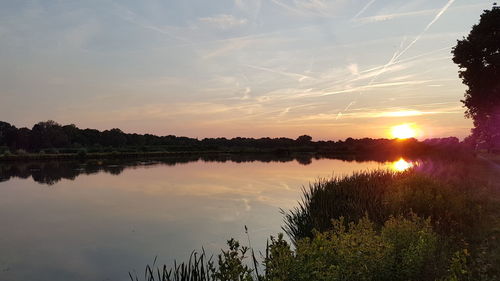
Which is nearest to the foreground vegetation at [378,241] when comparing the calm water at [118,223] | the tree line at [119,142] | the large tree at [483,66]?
the calm water at [118,223]

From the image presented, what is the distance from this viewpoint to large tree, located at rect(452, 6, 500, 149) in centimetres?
3194

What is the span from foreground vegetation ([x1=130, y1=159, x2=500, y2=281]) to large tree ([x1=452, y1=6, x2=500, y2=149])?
11.1 meters

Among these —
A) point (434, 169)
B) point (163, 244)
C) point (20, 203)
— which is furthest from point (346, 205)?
point (20, 203)

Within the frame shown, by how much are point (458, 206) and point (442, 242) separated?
4553mm

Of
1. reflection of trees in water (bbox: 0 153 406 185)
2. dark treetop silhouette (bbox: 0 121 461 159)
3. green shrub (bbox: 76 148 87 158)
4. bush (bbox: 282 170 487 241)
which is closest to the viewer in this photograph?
bush (bbox: 282 170 487 241)

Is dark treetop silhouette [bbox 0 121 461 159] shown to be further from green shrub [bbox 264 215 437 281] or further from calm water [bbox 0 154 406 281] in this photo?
green shrub [bbox 264 215 437 281]

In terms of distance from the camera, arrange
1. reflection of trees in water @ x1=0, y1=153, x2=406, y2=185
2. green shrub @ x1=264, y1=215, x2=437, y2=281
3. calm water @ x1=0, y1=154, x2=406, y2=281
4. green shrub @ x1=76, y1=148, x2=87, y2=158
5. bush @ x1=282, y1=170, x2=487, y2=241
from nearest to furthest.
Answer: green shrub @ x1=264, y1=215, x2=437, y2=281 < bush @ x1=282, y1=170, x2=487, y2=241 < calm water @ x1=0, y1=154, x2=406, y2=281 < reflection of trees in water @ x1=0, y1=153, x2=406, y2=185 < green shrub @ x1=76, y1=148, x2=87, y2=158

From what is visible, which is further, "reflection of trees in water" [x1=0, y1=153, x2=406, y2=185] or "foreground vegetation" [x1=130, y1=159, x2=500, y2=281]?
"reflection of trees in water" [x1=0, y1=153, x2=406, y2=185]

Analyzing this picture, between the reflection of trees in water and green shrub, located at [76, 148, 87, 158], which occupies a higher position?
green shrub, located at [76, 148, 87, 158]

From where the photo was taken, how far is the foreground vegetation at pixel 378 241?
6.36 meters

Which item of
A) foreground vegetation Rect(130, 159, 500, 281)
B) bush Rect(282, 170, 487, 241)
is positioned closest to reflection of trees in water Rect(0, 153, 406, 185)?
bush Rect(282, 170, 487, 241)

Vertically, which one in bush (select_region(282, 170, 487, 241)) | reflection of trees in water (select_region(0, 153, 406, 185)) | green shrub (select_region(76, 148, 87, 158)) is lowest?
reflection of trees in water (select_region(0, 153, 406, 185))

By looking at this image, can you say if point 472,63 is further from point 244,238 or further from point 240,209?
point 244,238

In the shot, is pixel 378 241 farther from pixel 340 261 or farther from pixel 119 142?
pixel 119 142
